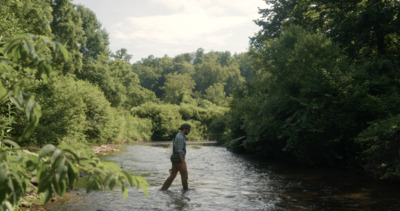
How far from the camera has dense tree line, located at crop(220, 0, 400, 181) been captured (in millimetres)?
12803

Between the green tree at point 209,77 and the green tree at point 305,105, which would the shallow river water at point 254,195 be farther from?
the green tree at point 209,77

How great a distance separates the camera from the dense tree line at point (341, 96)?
12803 mm

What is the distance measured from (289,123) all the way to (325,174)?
3701 mm

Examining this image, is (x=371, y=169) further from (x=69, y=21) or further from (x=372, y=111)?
(x=69, y=21)

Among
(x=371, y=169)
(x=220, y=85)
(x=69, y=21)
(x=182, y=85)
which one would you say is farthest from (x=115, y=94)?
(x=220, y=85)

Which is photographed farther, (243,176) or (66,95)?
(66,95)

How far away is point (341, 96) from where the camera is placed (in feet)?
47.9

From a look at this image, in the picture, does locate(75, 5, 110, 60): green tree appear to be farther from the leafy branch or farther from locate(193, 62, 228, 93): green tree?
locate(193, 62, 228, 93): green tree

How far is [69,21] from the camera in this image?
3672cm

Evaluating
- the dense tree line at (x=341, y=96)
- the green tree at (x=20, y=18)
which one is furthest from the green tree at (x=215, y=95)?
the dense tree line at (x=341, y=96)

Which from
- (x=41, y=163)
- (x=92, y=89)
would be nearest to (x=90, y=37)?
(x=92, y=89)

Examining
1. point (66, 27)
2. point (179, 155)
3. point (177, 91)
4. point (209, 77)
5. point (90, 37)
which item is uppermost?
point (209, 77)

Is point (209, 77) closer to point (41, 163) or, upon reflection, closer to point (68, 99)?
point (68, 99)

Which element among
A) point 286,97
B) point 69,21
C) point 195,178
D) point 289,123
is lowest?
point 195,178
